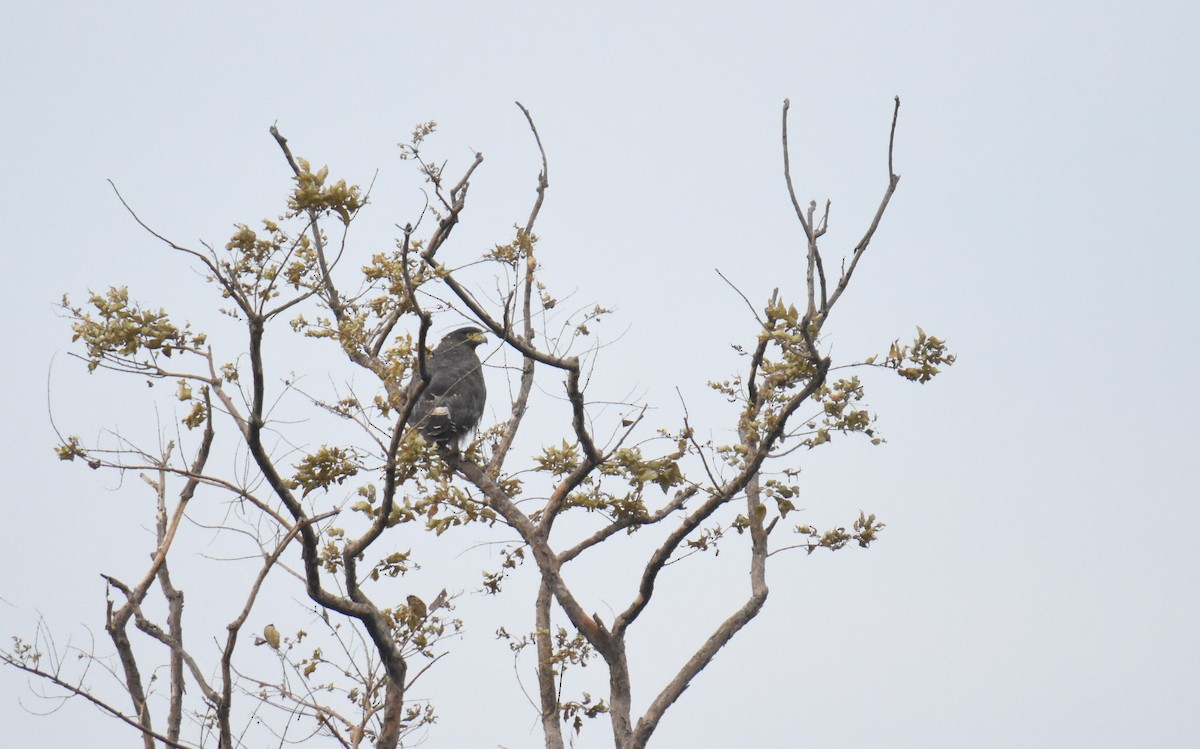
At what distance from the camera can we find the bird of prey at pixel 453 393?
8.13 meters

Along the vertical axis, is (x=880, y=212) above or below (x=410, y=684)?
above

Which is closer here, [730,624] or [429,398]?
[730,624]

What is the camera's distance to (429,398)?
8602 millimetres

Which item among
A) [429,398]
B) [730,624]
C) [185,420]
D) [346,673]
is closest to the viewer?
[185,420]

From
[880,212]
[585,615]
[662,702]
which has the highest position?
[880,212]

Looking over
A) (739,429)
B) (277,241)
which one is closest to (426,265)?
(277,241)

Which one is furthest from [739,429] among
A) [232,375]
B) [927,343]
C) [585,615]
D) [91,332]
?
[91,332]

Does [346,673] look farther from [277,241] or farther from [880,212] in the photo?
[880,212]

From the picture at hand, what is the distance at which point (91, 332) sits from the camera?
441 centimetres

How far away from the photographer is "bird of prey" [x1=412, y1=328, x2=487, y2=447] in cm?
813

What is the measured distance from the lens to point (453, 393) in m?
8.64

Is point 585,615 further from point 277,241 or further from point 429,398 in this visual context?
point 277,241

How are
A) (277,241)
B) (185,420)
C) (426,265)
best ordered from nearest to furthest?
(277,241) → (185,420) → (426,265)

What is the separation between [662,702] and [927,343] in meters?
2.91
